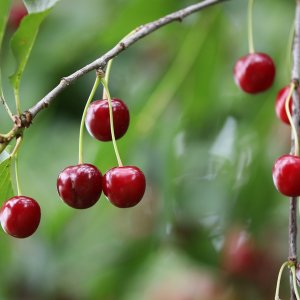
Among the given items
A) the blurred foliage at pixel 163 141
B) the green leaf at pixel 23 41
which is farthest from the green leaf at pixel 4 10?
the blurred foliage at pixel 163 141

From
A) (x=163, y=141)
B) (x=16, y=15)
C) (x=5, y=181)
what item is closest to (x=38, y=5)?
(x=5, y=181)

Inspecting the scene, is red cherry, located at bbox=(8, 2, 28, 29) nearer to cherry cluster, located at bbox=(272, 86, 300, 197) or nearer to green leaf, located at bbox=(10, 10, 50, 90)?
green leaf, located at bbox=(10, 10, 50, 90)

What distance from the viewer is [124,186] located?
1.41 m

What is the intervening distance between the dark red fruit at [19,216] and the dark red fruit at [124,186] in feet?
0.47

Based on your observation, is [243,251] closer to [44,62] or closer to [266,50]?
[266,50]

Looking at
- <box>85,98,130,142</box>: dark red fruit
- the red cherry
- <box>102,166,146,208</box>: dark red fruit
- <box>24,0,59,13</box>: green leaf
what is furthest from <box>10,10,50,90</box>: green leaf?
the red cherry

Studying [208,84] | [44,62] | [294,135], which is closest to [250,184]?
[208,84]

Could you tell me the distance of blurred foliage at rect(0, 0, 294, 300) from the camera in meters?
2.60

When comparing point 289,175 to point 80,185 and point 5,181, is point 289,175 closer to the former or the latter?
point 80,185

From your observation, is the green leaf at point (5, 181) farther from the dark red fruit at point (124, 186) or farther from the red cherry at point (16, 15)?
the red cherry at point (16, 15)

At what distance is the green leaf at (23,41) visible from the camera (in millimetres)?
1448

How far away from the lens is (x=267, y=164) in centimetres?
267

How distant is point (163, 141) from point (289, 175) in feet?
4.14

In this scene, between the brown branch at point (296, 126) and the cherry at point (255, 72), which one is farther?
the cherry at point (255, 72)
